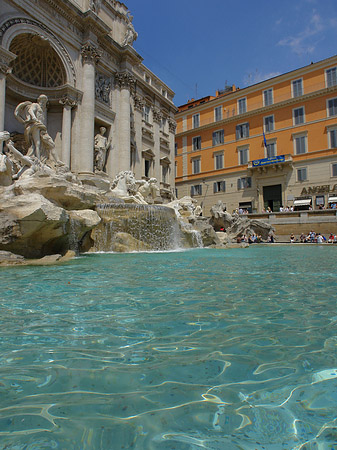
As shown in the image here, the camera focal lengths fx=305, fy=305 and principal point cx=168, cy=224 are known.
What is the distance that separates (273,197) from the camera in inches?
1068

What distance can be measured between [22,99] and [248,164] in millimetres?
19270

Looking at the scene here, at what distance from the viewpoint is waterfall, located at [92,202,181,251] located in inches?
398

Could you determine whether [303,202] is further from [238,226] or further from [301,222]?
[238,226]

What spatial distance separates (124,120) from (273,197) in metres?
14.6

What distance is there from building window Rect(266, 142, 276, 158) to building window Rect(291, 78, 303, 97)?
14.6 ft

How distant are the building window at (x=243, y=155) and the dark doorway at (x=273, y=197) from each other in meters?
3.32

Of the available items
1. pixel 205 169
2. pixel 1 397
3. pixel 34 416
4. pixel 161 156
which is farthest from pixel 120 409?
pixel 205 169

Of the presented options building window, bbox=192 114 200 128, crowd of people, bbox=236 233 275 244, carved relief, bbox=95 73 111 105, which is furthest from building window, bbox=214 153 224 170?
carved relief, bbox=95 73 111 105

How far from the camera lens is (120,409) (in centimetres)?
124

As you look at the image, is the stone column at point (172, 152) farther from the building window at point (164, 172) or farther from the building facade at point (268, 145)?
the building facade at point (268, 145)

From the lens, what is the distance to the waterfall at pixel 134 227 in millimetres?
10109

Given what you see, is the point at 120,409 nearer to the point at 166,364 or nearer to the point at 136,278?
the point at 166,364

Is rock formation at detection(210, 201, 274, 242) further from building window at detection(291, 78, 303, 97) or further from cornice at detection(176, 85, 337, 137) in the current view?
building window at detection(291, 78, 303, 97)

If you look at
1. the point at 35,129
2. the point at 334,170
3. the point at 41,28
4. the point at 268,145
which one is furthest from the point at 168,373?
the point at 268,145
